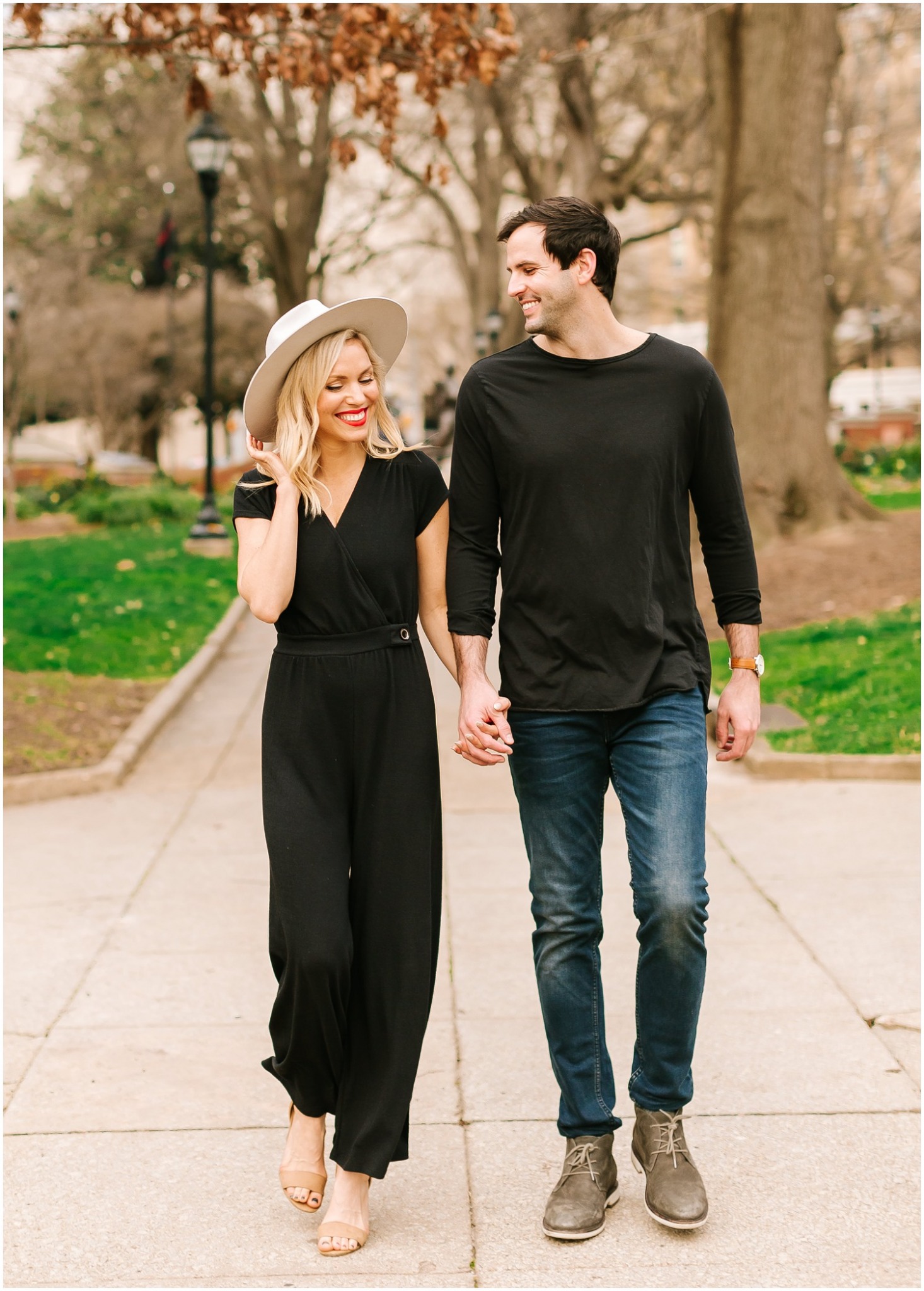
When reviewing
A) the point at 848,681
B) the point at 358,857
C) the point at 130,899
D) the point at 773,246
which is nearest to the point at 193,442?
the point at 773,246

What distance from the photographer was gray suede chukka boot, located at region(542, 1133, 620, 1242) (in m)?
3.39

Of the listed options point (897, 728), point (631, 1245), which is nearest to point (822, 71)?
point (897, 728)

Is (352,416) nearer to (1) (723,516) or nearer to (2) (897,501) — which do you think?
(1) (723,516)

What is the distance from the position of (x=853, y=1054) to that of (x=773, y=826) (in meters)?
2.58

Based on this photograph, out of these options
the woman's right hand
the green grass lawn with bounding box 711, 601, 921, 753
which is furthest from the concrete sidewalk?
the woman's right hand

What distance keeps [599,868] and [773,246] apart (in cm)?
1105

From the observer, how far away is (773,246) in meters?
13.5

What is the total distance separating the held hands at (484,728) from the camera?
3.41m

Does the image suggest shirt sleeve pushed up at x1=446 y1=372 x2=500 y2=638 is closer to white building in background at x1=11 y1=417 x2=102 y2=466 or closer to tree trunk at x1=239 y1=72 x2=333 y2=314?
tree trunk at x1=239 y1=72 x2=333 y2=314

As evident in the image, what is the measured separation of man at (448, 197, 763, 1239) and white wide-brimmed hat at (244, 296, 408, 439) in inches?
10.4

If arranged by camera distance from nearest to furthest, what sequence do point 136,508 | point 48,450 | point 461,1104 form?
point 461,1104, point 136,508, point 48,450

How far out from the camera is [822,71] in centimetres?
1364

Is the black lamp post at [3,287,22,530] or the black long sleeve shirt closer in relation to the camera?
the black long sleeve shirt

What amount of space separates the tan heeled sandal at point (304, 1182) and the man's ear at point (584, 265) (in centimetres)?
216
